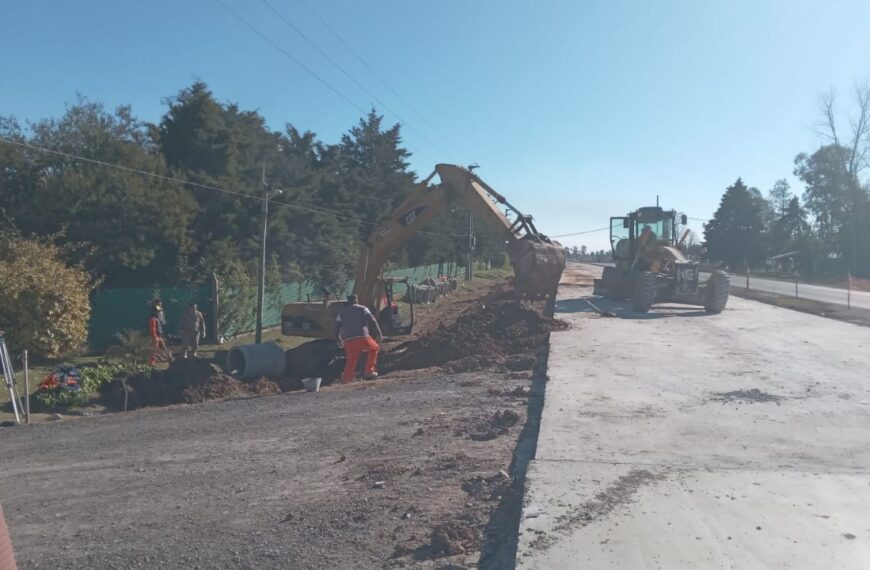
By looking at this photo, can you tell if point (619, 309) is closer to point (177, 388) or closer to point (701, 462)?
point (177, 388)

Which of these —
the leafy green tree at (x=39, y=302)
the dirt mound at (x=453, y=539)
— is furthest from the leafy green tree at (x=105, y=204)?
the dirt mound at (x=453, y=539)

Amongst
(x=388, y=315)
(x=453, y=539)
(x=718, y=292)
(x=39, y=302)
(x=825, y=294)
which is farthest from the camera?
(x=825, y=294)

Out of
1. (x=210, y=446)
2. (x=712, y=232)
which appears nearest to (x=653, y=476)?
(x=210, y=446)

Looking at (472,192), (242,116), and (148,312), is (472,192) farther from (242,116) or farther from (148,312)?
(242,116)

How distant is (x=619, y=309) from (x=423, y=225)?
8342mm

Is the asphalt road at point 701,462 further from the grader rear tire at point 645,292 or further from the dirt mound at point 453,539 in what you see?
the grader rear tire at point 645,292

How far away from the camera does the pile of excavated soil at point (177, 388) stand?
14.5 meters

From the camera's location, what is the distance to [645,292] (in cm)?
2261

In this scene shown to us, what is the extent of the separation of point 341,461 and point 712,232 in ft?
268

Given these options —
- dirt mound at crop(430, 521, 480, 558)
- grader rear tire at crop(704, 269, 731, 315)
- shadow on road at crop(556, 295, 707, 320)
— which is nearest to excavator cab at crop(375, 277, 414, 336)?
shadow on road at crop(556, 295, 707, 320)

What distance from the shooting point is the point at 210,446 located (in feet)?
29.8

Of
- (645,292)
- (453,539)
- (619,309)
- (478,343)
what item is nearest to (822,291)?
(619,309)

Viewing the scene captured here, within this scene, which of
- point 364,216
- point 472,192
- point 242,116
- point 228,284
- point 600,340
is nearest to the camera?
point 600,340

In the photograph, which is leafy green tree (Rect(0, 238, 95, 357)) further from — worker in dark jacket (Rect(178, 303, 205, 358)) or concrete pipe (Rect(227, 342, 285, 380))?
concrete pipe (Rect(227, 342, 285, 380))
